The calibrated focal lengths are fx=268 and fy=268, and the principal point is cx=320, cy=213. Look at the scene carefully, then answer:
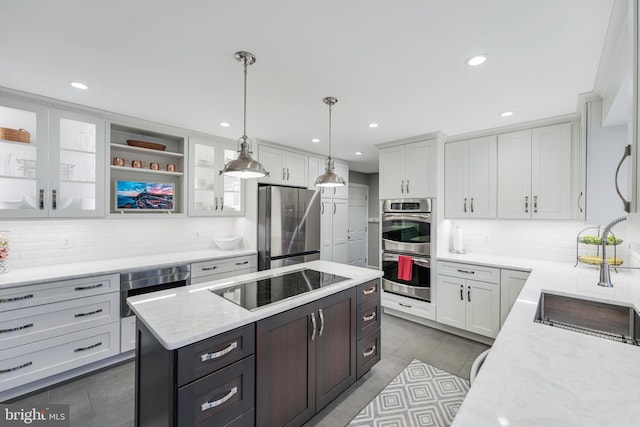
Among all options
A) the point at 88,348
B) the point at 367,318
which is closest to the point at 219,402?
the point at 367,318

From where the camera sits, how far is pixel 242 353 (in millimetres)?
1424

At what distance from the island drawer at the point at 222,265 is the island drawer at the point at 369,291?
6.12 feet

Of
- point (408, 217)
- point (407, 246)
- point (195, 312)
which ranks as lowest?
point (195, 312)

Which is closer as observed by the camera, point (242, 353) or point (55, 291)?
point (242, 353)

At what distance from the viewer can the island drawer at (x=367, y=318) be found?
2246 mm

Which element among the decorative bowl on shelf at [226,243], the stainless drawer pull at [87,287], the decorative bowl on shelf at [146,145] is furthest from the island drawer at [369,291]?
the decorative bowl on shelf at [146,145]

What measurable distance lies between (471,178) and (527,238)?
38.2 inches

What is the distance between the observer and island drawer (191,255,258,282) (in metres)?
3.11

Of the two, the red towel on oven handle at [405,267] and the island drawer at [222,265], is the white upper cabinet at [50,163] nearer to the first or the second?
the island drawer at [222,265]

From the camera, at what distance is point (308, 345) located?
1.79 metres

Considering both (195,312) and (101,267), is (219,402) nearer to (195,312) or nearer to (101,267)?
(195,312)

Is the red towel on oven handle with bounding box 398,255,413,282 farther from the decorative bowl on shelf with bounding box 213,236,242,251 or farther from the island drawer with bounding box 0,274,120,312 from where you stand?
the island drawer with bounding box 0,274,120,312

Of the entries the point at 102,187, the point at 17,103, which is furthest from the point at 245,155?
the point at 17,103

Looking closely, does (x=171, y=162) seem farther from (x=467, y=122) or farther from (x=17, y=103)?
(x=467, y=122)
